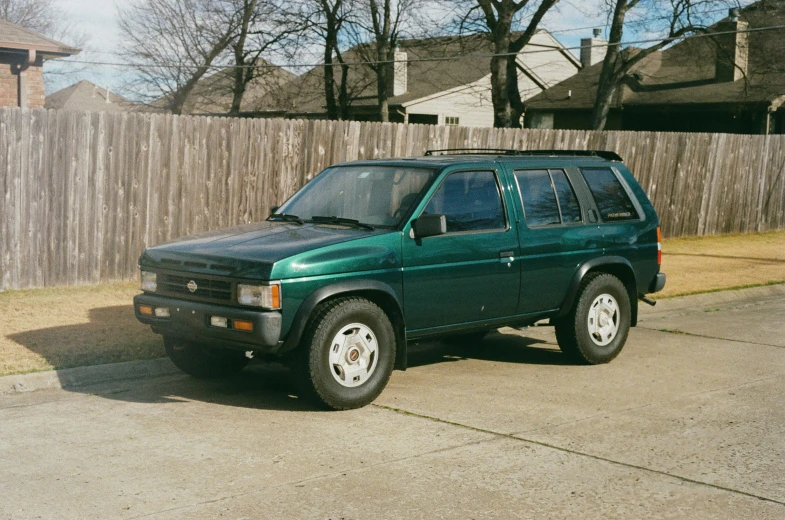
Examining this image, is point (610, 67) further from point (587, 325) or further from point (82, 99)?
point (82, 99)

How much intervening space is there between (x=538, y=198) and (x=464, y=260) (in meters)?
1.15

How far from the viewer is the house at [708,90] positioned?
3425 centimetres

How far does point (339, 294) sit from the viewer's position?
23.7 ft

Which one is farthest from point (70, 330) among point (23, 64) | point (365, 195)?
point (23, 64)

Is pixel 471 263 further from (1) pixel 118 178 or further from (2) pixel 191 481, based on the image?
(1) pixel 118 178

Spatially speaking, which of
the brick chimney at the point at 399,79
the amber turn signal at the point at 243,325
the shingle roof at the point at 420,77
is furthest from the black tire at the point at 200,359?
the brick chimney at the point at 399,79

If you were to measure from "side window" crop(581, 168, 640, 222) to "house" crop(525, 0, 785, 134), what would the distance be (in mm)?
23999

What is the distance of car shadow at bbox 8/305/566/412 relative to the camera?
303 inches

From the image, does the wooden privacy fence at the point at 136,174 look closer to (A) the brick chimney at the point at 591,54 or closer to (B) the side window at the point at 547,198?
(B) the side window at the point at 547,198

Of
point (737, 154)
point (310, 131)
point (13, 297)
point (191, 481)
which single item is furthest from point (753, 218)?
point (191, 481)

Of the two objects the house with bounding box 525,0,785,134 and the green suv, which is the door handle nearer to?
the green suv

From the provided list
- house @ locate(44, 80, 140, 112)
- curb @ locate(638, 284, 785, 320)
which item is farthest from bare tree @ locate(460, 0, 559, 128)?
house @ locate(44, 80, 140, 112)

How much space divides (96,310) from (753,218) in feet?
55.4

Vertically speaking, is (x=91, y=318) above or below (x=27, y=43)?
below
